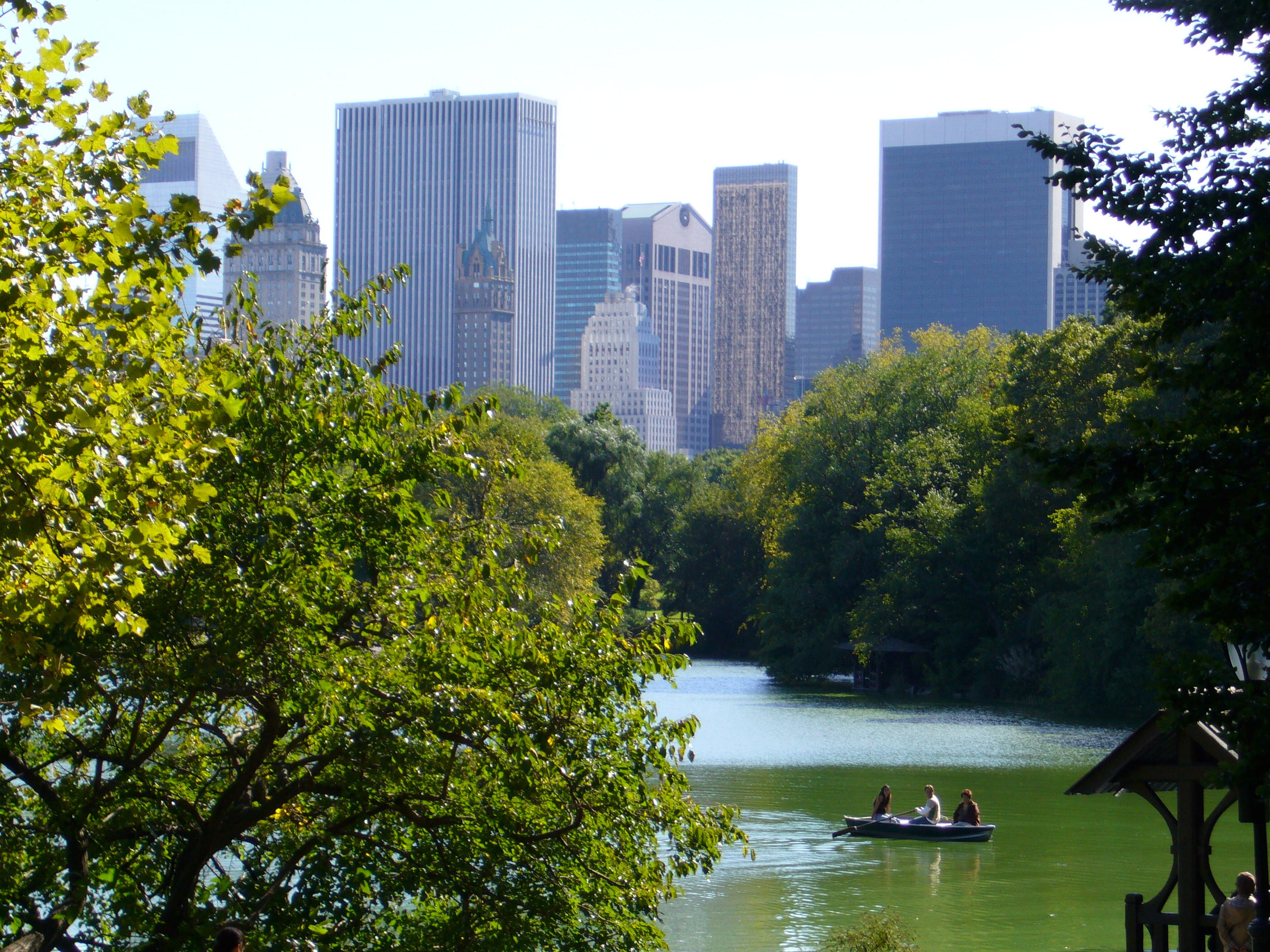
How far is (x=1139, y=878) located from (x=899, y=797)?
7.57 meters

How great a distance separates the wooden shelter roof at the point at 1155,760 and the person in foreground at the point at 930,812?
11984mm

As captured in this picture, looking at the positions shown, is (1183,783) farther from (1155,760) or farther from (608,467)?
(608,467)

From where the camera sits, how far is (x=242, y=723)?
930cm

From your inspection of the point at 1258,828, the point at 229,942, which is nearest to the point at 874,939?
the point at 1258,828

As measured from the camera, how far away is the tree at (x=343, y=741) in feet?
25.3

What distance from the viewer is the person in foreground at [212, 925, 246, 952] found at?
18.2 ft

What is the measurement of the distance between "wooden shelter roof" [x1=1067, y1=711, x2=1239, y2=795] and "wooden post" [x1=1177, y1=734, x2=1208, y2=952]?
1.5 inches

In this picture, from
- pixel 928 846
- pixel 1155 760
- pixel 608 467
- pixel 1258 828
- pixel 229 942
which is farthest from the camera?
pixel 608 467

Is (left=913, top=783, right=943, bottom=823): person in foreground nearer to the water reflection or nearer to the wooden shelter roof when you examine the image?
the water reflection

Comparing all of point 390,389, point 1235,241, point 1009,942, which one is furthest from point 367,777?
point 1009,942

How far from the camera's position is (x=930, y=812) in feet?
75.8

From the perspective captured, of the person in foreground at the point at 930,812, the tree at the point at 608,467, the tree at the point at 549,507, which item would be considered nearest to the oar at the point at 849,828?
the person in foreground at the point at 930,812

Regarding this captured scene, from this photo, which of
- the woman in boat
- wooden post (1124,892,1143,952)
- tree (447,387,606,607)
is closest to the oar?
the woman in boat

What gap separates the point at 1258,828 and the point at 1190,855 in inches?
Result: 117
